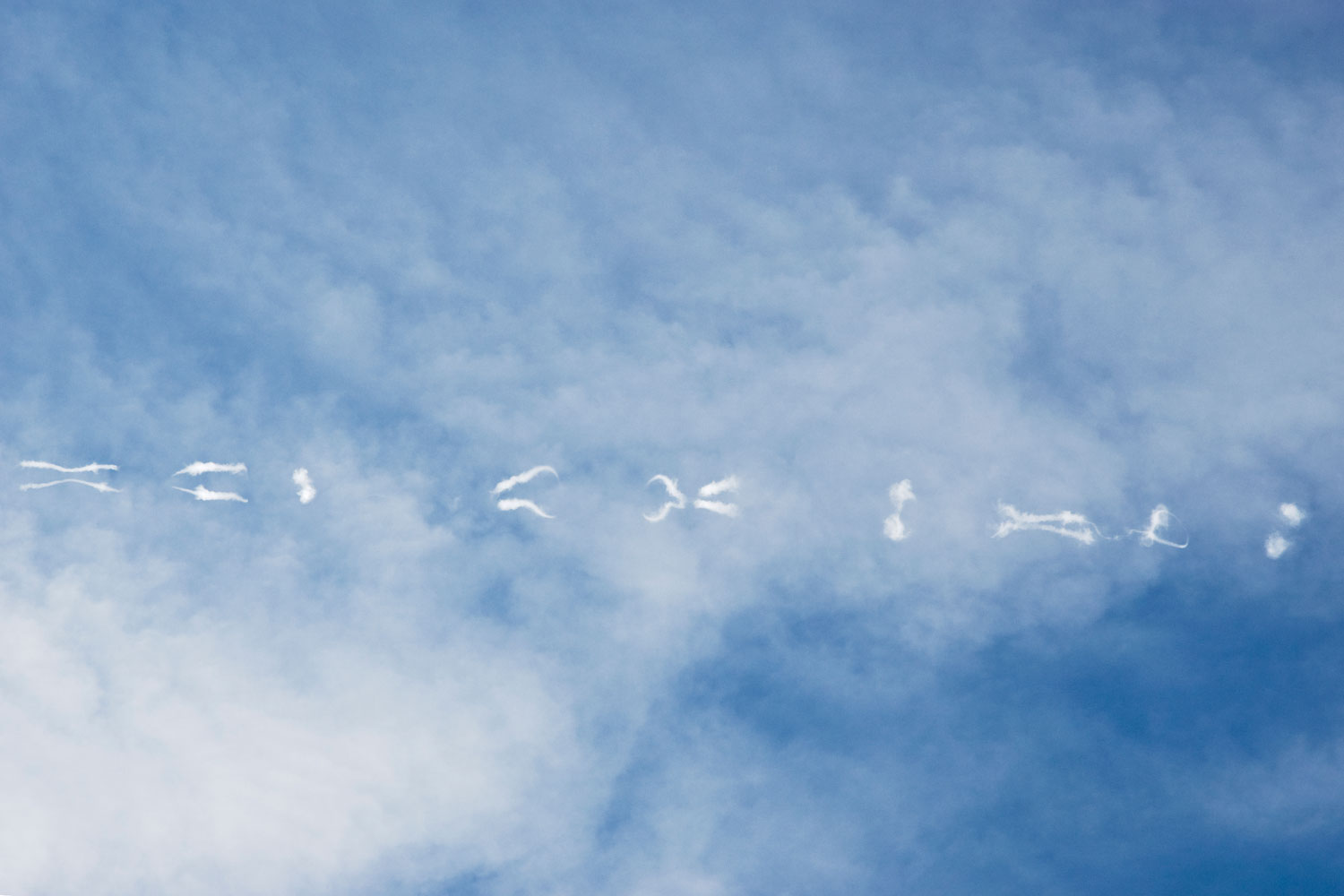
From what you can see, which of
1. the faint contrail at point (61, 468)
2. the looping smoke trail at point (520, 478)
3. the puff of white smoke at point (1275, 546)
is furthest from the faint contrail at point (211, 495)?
the puff of white smoke at point (1275, 546)

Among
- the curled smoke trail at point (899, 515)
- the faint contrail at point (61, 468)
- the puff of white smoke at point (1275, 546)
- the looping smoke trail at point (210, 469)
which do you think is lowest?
the faint contrail at point (61, 468)

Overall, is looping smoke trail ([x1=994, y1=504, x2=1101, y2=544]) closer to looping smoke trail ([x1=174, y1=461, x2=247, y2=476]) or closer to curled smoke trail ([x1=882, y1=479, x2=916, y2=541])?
curled smoke trail ([x1=882, y1=479, x2=916, y2=541])

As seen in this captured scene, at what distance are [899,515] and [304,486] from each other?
250cm

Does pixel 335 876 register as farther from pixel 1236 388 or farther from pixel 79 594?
pixel 1236 388

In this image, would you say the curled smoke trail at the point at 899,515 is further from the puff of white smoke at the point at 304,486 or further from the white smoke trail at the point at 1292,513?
the puff of white smoke at the point at 304,486

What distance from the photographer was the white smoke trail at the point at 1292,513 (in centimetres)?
445

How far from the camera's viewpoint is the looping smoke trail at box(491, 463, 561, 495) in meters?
4.59

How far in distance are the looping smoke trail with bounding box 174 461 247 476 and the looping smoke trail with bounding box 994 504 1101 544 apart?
3172mm

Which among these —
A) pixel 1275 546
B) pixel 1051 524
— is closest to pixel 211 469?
pixel 1051 524

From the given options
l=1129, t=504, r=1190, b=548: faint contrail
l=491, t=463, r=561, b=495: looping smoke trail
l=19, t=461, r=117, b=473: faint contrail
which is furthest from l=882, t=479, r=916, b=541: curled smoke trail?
l=19, t=461, r=117, b=473: faint contrail

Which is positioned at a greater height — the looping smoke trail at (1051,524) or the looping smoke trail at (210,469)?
the looping smoke trail at (1051,524)

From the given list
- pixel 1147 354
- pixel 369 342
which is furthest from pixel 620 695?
pixel 1147 354

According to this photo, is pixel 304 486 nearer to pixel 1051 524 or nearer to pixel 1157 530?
pixel 1051 524

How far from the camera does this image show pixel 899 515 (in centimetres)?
456
